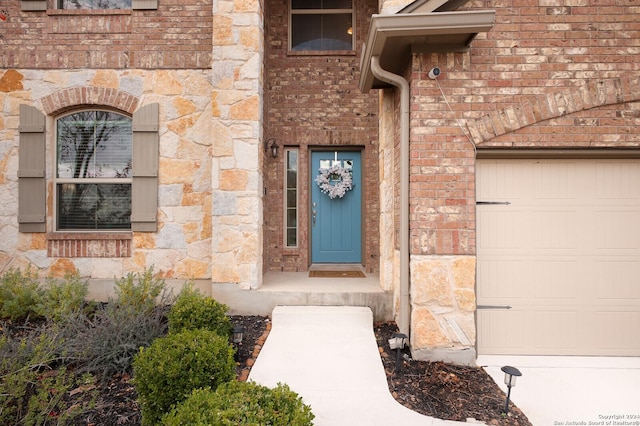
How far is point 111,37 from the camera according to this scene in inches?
193

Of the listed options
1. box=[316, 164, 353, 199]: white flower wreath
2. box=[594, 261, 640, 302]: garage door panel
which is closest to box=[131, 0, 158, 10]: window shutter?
box=[316, 164, 353, 199]: white flower wreath

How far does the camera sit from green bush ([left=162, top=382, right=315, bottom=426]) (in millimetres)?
1736

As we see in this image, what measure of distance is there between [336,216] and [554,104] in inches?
137

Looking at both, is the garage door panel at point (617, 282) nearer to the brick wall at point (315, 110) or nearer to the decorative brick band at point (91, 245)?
the brick wall at point (315, 110)

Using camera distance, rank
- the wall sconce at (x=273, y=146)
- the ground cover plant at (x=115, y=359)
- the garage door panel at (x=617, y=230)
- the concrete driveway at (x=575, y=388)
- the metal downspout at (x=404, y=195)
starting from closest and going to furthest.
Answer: the ground cover plant at (x=115, y=359)
the concrete driveway at (x=575, y=388)
the metal downspout at (x=404, y=195)
the garage door panel at (x=617, y=230)
the wall sconce at (x=273, y=146)

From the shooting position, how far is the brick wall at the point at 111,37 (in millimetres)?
4852

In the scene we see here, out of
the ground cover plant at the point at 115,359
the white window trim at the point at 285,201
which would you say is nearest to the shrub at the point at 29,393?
the ground cover plant at the point at 115,359

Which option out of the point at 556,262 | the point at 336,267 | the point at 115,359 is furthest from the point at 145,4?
the point at 556,262

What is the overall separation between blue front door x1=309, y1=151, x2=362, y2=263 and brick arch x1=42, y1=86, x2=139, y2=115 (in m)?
2.82

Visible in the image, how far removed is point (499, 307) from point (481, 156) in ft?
5.09

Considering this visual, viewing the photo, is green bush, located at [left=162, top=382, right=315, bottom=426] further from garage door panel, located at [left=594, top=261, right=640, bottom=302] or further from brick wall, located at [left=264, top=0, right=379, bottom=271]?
brick wall, located at [left=264, top=0, right=379, bottom=271]

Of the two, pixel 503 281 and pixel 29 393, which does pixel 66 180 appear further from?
pixel 503 281

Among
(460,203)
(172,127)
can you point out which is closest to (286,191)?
(172,127)

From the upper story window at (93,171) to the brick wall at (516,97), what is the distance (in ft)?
13.0
